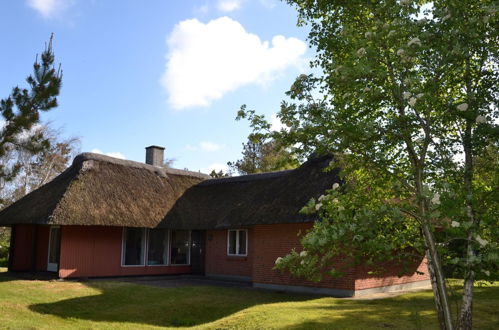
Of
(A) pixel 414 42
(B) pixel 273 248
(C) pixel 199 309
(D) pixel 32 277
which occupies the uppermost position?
(A) pixel 414 42

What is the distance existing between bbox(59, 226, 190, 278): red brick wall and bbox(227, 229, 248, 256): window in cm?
372

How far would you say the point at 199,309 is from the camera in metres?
11.9

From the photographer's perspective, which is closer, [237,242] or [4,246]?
[237,242]

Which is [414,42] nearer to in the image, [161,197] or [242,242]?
[242,242]

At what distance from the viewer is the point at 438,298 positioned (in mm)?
6090

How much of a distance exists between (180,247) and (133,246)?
7.72 feet

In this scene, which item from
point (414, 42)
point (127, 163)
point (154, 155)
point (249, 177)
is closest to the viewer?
point (414, 42)

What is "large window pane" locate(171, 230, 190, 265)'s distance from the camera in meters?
20.4

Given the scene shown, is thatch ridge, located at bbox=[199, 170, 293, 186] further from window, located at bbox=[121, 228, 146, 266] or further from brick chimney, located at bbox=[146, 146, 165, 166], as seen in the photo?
window, located at bbox=[121, 228, 146, 266]

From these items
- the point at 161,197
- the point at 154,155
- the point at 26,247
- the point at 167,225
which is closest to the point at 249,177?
the point at 161,197

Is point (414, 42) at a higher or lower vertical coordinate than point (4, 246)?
higher

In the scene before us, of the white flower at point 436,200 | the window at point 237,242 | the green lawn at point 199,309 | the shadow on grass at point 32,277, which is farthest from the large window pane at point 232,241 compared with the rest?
the white flower at point 436,200

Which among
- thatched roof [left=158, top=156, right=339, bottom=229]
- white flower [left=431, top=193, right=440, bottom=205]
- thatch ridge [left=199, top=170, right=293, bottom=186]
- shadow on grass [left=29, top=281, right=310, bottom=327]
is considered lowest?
shadow on grass [left=29, top=281, right=310, bottom=327]

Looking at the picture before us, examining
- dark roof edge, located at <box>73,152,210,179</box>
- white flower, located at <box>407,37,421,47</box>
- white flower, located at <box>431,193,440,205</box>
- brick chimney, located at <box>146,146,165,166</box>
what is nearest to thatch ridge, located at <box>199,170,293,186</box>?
dark roof edge, located at <box>73,152,210,179</box>
